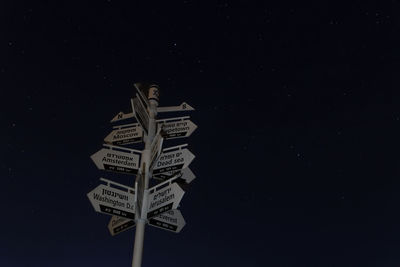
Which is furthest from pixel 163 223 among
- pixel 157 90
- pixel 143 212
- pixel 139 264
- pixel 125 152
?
pixel 157 90

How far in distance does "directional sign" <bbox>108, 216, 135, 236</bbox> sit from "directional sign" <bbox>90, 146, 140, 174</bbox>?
2.44 ft

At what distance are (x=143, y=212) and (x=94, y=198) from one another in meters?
0.75

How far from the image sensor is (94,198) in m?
6.21

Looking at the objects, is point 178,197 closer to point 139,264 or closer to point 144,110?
point 139,264

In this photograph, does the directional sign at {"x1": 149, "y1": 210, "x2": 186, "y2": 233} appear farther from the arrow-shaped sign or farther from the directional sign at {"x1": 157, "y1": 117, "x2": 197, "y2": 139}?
the directional sign at {"x1": 157, "y1": 117, "x2": 197, "y2": 139}

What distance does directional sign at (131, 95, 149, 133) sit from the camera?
691 cm

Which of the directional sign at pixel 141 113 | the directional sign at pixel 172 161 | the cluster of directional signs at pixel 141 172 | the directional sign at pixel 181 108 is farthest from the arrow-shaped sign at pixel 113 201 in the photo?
the directional sign at pixel 181 108

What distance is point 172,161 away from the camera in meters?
6.62

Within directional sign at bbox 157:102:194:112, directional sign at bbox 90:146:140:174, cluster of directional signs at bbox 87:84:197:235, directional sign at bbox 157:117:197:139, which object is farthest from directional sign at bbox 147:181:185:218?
directional sign at bbox 157:102:194:112

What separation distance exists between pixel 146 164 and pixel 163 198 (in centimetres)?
72

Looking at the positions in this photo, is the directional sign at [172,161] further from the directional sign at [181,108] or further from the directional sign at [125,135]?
the directional sign at [181,108]

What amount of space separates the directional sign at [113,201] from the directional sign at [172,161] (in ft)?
2.16

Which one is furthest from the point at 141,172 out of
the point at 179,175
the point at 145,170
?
the point at 179,175

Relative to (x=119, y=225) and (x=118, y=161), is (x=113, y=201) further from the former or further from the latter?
(x=118, y=161)
